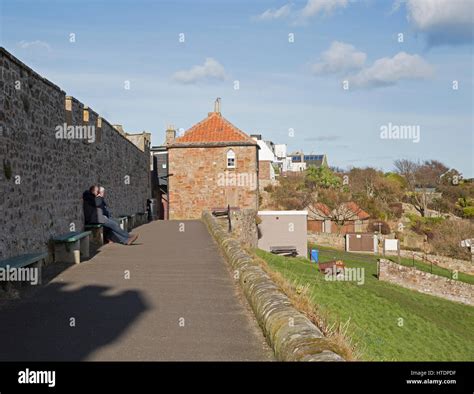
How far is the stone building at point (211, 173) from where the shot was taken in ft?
132

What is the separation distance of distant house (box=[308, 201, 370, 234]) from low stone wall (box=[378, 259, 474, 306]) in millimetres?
25295

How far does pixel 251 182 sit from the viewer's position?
4006cm

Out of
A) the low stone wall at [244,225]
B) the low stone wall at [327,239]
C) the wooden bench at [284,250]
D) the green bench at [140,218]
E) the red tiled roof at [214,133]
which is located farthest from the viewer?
the low stone wall at [327,239]

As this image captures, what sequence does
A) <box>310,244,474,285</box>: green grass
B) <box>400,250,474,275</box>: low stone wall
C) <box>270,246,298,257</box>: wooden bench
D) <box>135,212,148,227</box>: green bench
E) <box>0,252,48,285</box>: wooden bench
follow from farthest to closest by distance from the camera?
<box>400,250,474,275</box>: low stone wall, <box>270,246,298,257</box>: wooden bench, <box>310,244,474,285</box>: green grass, <box>135,212,148,227</box>: green bench, <box>0,252,48,285</box>: wooden bench

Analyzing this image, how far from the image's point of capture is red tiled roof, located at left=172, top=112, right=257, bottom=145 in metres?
40.8

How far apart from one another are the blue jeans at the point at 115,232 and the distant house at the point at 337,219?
45.6 meters

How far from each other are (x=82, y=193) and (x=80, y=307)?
301 inches

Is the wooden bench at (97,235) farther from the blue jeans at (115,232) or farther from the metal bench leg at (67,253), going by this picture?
the metal bench leg at (67,253)

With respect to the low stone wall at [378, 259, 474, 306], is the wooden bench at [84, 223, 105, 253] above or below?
above

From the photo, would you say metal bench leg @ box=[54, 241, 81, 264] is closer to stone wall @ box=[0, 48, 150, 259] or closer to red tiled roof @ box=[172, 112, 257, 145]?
stone wall @ box=[0, 48, 150, 259]

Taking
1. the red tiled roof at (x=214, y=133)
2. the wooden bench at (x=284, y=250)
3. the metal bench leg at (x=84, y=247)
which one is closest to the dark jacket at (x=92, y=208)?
the metal bench leg at (x=84, y=247)

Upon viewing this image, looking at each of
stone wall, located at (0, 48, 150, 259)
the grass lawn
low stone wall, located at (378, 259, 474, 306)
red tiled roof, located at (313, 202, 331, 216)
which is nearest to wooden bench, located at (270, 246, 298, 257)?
low stone wall, located at (378, 259, 474, 306)
